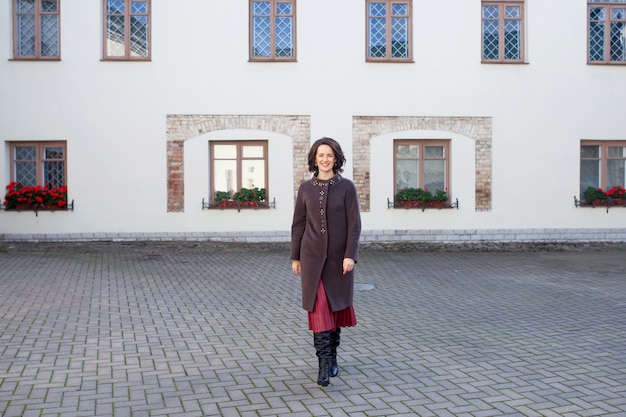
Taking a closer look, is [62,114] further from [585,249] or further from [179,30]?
[585,249]

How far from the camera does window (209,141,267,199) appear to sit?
16.5 metres

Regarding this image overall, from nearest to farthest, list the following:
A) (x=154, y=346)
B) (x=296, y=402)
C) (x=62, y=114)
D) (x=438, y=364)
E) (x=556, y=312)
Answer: (x=296, y=402) < (x=438, y=364) < (x=154, y=346) < (x=556, y=312) < (x=62, y=114)

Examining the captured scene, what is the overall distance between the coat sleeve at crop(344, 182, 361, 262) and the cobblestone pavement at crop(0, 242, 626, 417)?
41.2 inches

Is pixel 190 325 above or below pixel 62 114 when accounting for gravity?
below

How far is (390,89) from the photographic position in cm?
1655

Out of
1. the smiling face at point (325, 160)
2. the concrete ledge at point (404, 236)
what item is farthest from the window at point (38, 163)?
the smiling face at point (325, 160)

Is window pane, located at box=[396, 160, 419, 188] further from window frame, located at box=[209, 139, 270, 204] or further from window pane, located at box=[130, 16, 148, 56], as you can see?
window pane, located at box=[130, 16, 148, 56]

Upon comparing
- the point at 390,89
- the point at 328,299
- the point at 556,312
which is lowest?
the point at 556,312

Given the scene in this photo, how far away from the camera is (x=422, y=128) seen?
16688mm

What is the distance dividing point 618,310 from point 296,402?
17.8 ft

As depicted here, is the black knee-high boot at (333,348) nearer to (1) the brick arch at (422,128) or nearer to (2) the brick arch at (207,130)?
(2) the brick arch at (207,130)

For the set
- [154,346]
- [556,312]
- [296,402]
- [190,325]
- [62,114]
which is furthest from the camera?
[62,114]

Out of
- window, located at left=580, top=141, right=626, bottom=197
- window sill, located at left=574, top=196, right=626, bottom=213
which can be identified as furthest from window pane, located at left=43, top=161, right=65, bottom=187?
window, located at left=580, top=141, right=626, bottom=197

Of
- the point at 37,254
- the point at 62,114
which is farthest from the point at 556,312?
the point at 62,114
